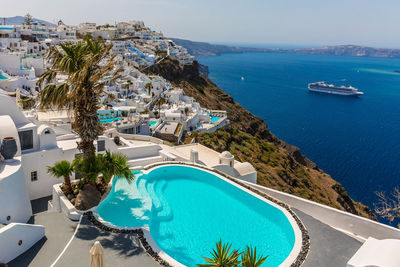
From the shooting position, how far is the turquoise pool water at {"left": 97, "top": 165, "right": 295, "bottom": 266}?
13.9 metres

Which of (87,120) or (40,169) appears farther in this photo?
(40,169)

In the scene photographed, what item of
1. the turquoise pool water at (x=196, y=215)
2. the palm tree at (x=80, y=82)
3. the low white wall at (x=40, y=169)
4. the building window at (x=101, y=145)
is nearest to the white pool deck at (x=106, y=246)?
the turquoise pool water at (x=196, y=215)

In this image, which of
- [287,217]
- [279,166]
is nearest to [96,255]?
[287,217]

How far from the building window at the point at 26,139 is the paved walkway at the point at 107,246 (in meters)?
3.90

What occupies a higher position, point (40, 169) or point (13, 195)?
point (13, 195)

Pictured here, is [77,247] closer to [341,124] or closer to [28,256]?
[28,256]

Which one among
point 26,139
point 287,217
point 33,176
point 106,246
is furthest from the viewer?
point 33,176

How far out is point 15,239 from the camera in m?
11.5

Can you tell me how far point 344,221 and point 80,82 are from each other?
1398cm

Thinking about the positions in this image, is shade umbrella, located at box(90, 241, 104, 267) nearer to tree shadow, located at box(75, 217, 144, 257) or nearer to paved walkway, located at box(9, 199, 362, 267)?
paved walkway, located at box(9, 199, 362, 267)

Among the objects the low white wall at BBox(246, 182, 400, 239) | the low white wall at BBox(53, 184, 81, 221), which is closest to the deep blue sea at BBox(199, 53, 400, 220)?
the low white wall at BBox(246, 182, 400, 239)

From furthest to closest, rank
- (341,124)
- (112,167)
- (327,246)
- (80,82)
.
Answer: (341,124), (112,167), (80,82), (327,246)

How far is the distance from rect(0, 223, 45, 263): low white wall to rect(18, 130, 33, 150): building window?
5681mm

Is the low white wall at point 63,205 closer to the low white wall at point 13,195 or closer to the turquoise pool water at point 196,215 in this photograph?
the turquoise pool water at point 196,215
